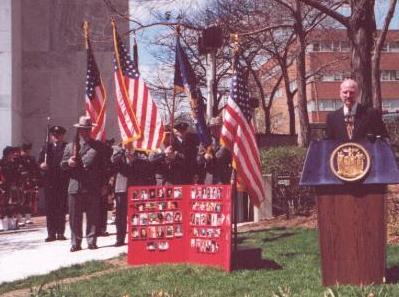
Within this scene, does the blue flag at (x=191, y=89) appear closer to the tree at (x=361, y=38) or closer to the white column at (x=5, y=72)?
the tree at (x=361, y=38)

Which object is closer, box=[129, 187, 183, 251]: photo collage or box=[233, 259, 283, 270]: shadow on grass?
box=[233, 259, 283, 270]: shadow on grass

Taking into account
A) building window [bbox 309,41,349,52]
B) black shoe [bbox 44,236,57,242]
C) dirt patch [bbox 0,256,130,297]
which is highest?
building window [bbox 309,41,349,52]

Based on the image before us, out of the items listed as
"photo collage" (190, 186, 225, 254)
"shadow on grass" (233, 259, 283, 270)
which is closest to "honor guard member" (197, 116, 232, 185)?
"photo collage" (190, 186, 225, 254)

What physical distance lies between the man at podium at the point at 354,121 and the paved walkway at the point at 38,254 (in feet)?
16.0

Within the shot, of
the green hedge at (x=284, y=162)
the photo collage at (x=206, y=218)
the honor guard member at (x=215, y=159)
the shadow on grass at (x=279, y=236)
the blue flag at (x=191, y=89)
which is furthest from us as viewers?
the green hedge at (x=284, y=162)

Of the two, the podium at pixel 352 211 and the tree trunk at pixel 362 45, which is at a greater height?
the tree trunk at pixel 362 45

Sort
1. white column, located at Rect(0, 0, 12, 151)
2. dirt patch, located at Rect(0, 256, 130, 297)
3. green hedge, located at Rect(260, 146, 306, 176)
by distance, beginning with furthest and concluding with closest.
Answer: white column, located at Rect(0, 0, 12, 151) → green hedge, located at Rect(260, 146, 306, 176) → dirt patch, located at Rect(0, 256, 130, 297)

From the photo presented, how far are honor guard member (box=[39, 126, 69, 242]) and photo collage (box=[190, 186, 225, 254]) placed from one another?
17.4 ft

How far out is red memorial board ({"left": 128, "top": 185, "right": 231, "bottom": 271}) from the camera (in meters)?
9.56

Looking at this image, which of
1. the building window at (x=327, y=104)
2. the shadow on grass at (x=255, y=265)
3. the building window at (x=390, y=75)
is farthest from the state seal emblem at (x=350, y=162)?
the building window at (x=390, y=75)

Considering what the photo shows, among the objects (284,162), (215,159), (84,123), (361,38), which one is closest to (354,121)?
(215,159)

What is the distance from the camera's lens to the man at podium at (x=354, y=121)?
755 centimetres

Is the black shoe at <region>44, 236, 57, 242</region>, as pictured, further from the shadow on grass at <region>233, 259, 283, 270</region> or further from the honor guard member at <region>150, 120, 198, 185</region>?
the shadow on grass at <region>233, 259, 283, 270</region>

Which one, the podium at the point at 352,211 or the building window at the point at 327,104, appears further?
the building window at the point at 327,104
